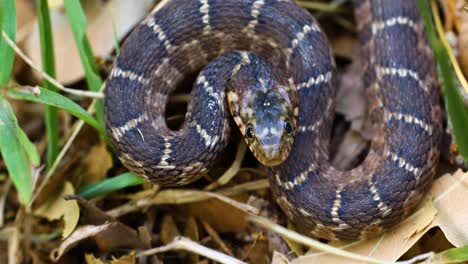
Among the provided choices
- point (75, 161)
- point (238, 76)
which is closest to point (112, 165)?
point (75, 161)

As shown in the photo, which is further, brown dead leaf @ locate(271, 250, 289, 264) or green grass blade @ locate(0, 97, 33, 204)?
brown dead leaf @ locate(271, 250, 289, 264)

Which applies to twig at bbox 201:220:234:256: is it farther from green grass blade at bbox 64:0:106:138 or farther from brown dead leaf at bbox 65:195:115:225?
green grass blade at bbox 64:0:106:138

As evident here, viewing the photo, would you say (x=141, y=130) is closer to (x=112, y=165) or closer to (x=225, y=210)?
(x=112, y=165)

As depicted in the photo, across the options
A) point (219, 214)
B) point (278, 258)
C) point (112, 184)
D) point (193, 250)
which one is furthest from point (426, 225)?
point (112, 184)

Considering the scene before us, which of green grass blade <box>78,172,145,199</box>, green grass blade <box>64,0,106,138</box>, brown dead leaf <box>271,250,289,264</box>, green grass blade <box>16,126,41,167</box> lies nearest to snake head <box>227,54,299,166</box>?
brown dead leaf <box>271,250,289,264</box>

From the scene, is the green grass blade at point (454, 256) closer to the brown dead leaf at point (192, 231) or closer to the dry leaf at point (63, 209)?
the brown dead leaf at point (192, 231)

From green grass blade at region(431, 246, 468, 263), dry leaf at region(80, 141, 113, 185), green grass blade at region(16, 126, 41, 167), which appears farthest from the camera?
dry leaf at region(80, 141, 113, 185)
